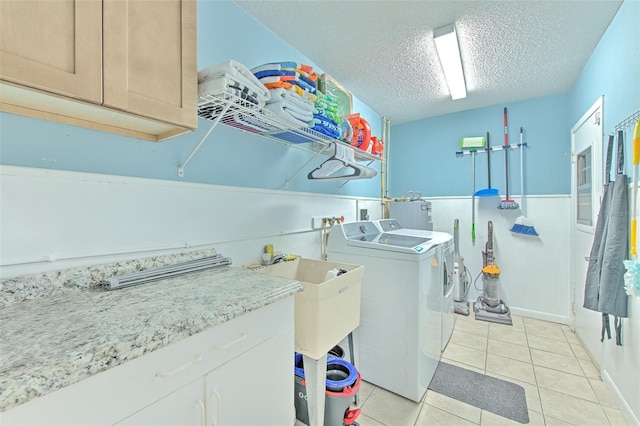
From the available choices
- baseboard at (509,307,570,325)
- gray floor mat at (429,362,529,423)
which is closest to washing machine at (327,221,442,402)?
gray floor mat at (429,362,529,423)

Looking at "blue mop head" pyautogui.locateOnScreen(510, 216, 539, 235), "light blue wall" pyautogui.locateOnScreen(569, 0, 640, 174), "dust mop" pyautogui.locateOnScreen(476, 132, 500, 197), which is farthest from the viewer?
"dust mop" pyautogui.locateOnScreen(476, 132, 500, 197)

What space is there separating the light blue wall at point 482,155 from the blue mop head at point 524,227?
33 centimetres

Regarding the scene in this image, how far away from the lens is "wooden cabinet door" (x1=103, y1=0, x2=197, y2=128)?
0.81 meters

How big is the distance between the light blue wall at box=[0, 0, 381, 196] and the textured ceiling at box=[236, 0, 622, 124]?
0.19m

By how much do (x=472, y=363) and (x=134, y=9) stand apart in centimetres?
295

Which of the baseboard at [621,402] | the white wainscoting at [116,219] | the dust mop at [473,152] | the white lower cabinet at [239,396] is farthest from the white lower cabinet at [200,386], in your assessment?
the dust mop at [473,152]

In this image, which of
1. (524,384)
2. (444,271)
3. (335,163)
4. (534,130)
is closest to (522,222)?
(534,130)

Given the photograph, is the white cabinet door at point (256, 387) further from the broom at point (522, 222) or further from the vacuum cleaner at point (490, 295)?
the broom at point (522, 222)

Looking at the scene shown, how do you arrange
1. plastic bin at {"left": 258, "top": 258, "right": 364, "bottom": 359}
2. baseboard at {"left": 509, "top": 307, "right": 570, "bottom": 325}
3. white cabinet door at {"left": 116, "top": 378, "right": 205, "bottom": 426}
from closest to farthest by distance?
white cabinet door at {"left": 116, "top": 378, "right": 205, "bottom": 426}, plastic bin at {"left": 258, "top": 258, "right": 364, "bottom": 359}, baseboard at {"left": 509, "top": 307, "right": 570, "bottom": 325}

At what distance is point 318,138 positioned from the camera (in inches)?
66.3

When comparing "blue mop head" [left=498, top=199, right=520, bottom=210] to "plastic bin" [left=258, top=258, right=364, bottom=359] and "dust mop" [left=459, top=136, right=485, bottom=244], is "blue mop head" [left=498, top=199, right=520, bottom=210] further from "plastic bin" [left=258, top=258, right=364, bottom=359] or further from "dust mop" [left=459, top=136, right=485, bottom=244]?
"plastic bin" [left=258, top=258, right=364, bottom=359]

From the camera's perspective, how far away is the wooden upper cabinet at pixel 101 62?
675 millimetres

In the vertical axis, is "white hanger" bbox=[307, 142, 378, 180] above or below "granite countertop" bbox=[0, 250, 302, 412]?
above

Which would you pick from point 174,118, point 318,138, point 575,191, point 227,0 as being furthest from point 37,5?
point 575,191
